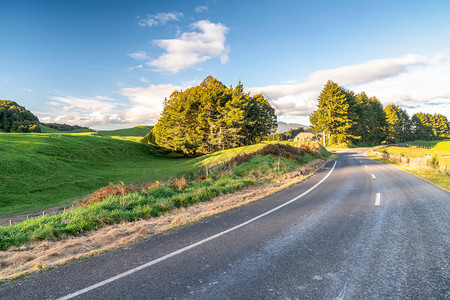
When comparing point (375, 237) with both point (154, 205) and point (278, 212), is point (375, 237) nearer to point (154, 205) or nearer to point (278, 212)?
point (278, 212)

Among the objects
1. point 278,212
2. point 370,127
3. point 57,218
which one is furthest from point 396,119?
point 57,218

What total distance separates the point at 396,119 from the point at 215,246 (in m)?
109

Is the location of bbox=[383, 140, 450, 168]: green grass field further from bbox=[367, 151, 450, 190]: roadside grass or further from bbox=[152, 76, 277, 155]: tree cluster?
bbox=[152, 76, 277, 155]: tree cluster

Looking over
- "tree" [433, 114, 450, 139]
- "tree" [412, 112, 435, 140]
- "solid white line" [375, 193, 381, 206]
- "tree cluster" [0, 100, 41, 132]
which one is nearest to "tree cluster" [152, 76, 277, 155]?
→ "solid white line" [375, 193, 381, 206]

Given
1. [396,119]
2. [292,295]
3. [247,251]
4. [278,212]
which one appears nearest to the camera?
[292,295]

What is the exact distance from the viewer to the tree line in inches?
2638

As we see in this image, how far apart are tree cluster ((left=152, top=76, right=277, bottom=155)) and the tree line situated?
2582 cm

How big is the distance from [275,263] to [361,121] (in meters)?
85.6

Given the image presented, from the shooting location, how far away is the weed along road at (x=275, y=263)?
134 inches

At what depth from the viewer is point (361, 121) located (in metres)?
75.1

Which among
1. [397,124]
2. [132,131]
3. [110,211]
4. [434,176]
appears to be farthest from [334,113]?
[132,131]

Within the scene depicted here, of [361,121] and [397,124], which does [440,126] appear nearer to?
[397,124]

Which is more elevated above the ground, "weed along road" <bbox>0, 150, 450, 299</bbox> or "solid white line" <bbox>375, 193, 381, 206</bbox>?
"weed along road" <bbox>0, 150, 450, 299</bbox>

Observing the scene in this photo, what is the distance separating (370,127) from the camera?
8188cm
